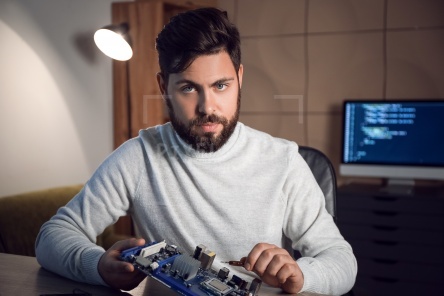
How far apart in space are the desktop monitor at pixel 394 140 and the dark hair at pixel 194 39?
1825mm

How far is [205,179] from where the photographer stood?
1.21 meters

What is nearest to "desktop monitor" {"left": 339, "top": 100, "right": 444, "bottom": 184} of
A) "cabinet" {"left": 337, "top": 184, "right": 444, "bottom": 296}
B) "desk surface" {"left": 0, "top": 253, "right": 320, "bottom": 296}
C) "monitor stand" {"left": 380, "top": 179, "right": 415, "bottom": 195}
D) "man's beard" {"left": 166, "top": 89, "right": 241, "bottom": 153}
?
"monitor stand" {"left": 380, "top": 179, "right": 415, "bottom": 195}

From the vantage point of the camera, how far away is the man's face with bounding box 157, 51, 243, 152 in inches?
42.4

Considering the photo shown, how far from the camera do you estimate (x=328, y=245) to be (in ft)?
3.48

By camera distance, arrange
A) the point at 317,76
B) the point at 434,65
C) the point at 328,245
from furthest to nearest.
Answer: the point at 317,76, the point at 434,65, the point at 328,245

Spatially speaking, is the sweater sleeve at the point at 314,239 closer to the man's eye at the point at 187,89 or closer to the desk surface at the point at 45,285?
the desk surface at the point at 45,285

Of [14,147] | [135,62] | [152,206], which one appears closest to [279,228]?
[152,206]

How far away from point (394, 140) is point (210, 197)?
191 cm

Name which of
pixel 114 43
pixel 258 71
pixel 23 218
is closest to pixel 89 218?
pixel 23 218

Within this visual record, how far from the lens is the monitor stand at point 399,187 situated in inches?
99.8

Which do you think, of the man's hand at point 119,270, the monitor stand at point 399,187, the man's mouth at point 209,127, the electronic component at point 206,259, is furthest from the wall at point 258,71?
the electronic component at point 206,259

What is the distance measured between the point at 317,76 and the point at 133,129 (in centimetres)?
127

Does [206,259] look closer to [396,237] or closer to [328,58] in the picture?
[396,237]

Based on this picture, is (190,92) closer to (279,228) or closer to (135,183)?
(135,183)
